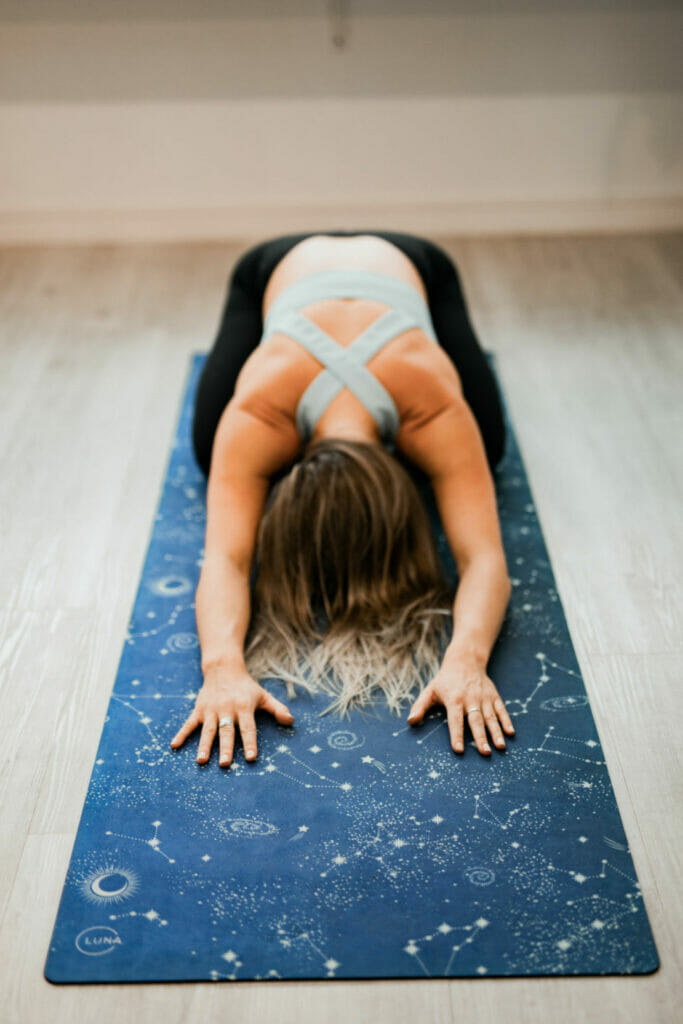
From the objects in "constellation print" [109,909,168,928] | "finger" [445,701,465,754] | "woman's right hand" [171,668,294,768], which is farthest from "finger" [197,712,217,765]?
"finger" [445,701,465,754]

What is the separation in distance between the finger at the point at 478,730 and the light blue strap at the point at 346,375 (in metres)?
0.61

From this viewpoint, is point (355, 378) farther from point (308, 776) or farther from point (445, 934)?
point (445, 934)

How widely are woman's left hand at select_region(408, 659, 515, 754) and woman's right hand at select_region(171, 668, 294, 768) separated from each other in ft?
0.81

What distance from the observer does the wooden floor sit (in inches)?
51.4

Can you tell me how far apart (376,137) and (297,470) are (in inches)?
80.4

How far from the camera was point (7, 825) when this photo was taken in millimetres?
1536

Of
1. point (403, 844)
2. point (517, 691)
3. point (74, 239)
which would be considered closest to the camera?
point (403, 844)

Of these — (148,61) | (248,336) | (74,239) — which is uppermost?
(148,61)

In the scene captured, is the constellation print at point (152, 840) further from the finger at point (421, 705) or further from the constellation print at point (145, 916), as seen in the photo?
the finger at point (421, 705)

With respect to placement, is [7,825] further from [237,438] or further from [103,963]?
[237,438]

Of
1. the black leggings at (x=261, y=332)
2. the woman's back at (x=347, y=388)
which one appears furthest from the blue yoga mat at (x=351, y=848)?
the black leggings at (x=261, y=332)

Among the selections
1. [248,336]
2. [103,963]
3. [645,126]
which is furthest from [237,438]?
[645,126]

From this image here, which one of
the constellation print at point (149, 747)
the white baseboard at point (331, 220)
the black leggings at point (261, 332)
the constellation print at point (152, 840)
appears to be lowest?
the white baseboard at point (331, 220)

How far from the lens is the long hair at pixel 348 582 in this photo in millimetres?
1733
